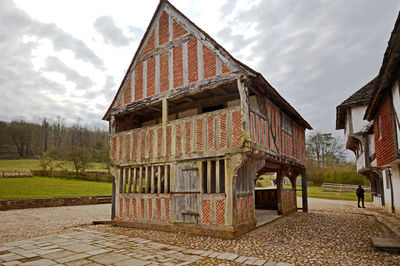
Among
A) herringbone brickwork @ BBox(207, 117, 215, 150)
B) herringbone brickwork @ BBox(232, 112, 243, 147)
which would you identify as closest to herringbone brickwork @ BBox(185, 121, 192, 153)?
herringbone brickwork @ BBox(207, 117, 215, 150)

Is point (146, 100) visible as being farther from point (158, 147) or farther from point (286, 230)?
point (286, 230)

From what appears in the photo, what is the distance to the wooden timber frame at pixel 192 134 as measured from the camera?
25.9ft

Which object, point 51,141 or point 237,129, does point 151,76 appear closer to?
point 237,129

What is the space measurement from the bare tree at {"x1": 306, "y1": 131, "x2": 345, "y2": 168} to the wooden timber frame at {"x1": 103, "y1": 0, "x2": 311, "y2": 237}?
105 feet

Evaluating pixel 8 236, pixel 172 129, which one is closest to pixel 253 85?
pixel 172 129

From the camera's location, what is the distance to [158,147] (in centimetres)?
985

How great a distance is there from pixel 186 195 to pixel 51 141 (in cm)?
6386

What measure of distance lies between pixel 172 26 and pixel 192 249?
8.03 meters

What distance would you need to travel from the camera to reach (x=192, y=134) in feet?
28.8

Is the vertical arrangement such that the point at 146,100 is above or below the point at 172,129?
above

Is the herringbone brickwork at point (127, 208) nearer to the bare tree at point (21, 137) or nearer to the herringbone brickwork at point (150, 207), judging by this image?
→ the herringbone brickwork at point (150, 207)

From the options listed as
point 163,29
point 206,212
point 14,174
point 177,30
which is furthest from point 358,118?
point 14,174

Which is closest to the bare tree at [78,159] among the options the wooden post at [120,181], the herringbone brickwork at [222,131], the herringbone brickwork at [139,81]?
the wooden post at [120,181]

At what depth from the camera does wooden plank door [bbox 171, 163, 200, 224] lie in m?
8.42
